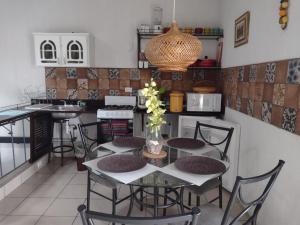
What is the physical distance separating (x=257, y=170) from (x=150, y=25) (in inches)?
96.4

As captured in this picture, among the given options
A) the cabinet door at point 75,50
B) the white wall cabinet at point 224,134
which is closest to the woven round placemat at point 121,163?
the white wall cabinet at point 224,134

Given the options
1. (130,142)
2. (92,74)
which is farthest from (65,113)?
(130,142)

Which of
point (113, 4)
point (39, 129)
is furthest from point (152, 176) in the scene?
point (113, 4)

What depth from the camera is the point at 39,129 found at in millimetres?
3166

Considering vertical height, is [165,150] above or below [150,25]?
below

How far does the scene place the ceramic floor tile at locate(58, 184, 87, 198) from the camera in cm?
253

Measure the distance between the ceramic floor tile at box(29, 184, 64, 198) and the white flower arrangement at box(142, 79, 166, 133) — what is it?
156 cm

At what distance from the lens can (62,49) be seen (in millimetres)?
3305

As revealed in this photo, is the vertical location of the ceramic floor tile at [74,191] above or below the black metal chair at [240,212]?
below

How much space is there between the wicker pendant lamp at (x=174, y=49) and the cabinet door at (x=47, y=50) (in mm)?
2160

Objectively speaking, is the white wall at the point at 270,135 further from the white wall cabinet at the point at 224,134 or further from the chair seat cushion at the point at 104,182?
the chair seat cushion at the point at 104,182

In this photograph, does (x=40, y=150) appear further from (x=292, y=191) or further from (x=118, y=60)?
(x=292, y=191)

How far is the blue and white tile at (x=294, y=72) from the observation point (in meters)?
1.52

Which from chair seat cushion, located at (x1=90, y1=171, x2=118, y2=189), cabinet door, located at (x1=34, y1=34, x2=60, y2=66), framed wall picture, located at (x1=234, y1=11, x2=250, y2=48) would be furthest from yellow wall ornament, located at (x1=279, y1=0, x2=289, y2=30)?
cabinet door, located at (x1=34, y1=34, x2=60, y2=66)
